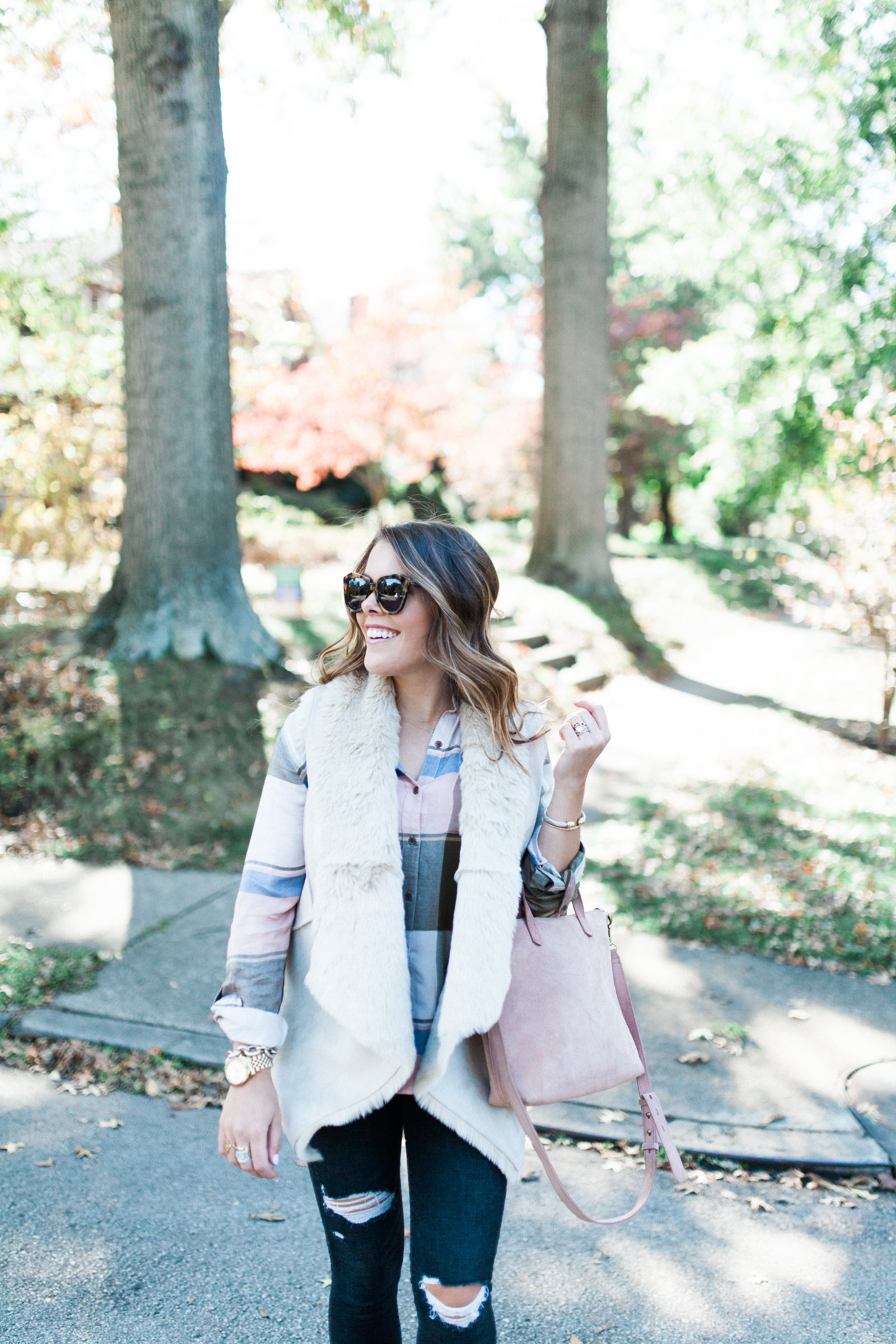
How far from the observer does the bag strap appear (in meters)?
1.77

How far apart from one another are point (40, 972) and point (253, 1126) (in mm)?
2877

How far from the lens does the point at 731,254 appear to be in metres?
11.1

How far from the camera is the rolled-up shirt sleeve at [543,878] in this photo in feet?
6.46

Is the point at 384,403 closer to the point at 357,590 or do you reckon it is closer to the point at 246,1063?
the point at 357,590

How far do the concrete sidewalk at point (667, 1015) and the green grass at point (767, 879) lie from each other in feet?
0.81

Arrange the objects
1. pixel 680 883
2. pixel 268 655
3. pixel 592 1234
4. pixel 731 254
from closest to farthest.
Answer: pixel 592 1234
pixel 680 883
pixel 268 655
pixel 731 254

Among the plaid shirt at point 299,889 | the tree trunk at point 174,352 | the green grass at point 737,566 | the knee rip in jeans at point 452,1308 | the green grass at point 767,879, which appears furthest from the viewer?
the green grass at point 737,566

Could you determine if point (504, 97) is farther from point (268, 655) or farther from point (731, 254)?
point (268, 655)

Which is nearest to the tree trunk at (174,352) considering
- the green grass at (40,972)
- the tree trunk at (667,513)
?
the green grass at (40,972)

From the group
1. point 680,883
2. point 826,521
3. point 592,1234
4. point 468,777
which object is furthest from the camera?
point 826,521

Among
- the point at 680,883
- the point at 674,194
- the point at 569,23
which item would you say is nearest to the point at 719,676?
the point at 674,194

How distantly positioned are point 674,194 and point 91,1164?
39.3 feet

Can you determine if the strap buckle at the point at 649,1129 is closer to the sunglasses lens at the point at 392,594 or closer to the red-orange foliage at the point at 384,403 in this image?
the sunglasses lens at the point at 392,594

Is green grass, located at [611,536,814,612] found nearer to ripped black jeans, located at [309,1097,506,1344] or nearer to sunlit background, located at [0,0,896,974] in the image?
sunlit background, located at [0,0,896,974]
